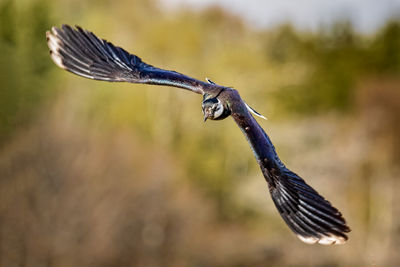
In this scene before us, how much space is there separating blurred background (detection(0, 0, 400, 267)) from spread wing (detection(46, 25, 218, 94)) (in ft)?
32.1

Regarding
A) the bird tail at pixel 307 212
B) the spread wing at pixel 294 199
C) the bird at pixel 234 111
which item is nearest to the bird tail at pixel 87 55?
the bird at pixel 234 111

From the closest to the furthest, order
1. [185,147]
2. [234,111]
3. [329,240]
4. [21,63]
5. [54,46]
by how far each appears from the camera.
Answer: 1. [329,240]
2. [234,111]
3. [54,46]
4. [21,63]
5. [185,147]

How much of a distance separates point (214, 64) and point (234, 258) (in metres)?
6.50

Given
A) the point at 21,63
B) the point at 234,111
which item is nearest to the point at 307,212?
the point at 234,111

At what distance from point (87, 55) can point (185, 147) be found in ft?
56.3

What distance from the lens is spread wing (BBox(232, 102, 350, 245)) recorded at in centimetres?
218

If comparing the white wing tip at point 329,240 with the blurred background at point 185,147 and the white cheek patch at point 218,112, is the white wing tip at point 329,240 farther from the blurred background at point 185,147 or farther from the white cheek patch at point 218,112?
the blurred background at point 185,147

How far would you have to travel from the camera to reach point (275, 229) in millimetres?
19141

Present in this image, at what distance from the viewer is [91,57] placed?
296cm

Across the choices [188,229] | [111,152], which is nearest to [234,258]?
[188,229]

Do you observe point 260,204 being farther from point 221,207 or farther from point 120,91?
point 120,91

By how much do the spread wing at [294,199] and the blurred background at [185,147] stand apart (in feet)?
34.6

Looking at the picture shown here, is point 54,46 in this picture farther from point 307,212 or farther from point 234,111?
point 307,212

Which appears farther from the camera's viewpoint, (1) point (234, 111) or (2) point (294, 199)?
(1) point (234, 111)
